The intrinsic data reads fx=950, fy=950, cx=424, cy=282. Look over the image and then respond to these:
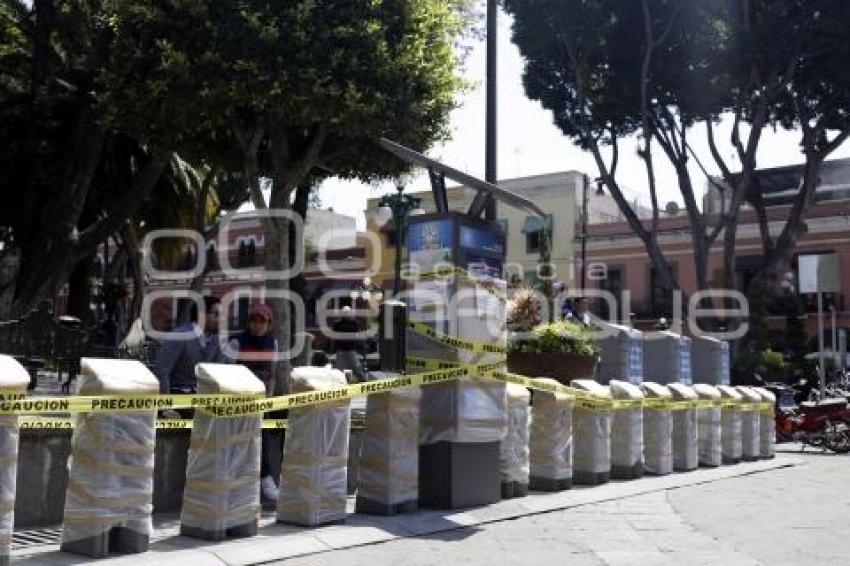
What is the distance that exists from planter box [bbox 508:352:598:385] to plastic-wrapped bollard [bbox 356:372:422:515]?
417 centimetres

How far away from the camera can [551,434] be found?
956 cm

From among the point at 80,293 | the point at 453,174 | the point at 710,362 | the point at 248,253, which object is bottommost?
the point at 710,362

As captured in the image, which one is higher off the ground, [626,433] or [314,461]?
[314,461]

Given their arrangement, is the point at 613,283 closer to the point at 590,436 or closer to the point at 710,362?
the point at 710,362

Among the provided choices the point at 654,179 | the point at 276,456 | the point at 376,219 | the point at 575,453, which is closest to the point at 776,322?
the point at 654,179

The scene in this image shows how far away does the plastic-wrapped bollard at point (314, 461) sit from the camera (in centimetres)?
713

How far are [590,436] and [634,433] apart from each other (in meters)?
0.86

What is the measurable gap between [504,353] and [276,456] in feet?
7.29

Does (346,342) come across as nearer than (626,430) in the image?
No

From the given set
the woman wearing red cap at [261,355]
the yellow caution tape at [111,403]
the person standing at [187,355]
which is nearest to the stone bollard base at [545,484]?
the woman wearing red cap at [261,355]

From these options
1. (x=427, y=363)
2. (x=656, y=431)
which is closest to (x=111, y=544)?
(x=427, y=363)

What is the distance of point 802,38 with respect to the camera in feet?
73.7

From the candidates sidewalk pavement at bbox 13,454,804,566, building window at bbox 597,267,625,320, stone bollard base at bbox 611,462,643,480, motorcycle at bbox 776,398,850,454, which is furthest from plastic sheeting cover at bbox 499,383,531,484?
building window at bbox 597,267,625,320

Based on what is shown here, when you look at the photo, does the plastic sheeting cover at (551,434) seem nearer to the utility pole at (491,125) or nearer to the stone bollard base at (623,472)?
the stone bollard base at (623,472)
